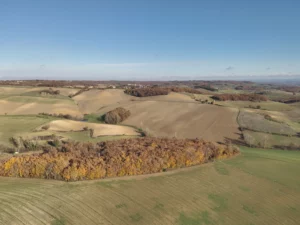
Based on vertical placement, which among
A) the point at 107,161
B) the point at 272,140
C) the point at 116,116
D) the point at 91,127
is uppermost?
the point at 107,161

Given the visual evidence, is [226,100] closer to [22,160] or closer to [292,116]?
[292,116]

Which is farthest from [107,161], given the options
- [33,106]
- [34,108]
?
[33,106]

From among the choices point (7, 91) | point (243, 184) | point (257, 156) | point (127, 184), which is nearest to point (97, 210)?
point (127, 184)

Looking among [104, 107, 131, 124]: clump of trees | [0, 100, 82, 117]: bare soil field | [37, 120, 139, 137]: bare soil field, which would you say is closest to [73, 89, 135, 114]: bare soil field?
[0, 100, 82, 117]: bare soil field

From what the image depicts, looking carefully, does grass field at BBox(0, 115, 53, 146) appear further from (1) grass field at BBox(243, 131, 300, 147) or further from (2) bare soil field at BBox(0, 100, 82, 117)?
(1) grass field at BBox(243, 131, 300, 147)

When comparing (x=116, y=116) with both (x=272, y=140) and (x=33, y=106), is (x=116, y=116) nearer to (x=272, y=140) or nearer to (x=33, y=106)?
(x=33, y=106)

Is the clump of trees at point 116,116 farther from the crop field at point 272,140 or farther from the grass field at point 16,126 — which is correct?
the crop field at point 272,140
